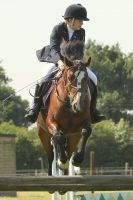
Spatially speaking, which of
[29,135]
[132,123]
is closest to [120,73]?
[132,123]

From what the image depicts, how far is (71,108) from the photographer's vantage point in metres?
10.4

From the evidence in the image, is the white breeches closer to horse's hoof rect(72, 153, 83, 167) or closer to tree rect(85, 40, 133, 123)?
horse's hoof rect(72, 153, 83, 167)

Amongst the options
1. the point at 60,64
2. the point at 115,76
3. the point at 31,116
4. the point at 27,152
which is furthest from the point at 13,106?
the point at 60,64

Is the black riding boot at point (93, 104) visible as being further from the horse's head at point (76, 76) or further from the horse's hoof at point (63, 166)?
the horse's hoof at point (63, 166)

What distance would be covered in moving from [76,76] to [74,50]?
0.54 metres

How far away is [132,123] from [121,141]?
801 cm

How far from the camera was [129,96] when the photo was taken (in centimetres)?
7612

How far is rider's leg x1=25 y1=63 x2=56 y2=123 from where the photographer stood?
11.3 metres

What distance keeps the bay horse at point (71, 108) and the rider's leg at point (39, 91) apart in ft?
1.29

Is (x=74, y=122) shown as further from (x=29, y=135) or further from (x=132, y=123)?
(x=132, y=123)

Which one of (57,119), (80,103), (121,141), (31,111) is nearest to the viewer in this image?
(80,103)

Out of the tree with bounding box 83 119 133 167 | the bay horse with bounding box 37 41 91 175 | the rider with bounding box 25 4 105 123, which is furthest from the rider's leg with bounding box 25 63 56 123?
the tree with bounding box 83 119 133 167

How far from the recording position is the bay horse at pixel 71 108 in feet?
33.1

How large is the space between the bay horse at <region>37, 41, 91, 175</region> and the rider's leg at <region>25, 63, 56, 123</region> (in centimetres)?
39
